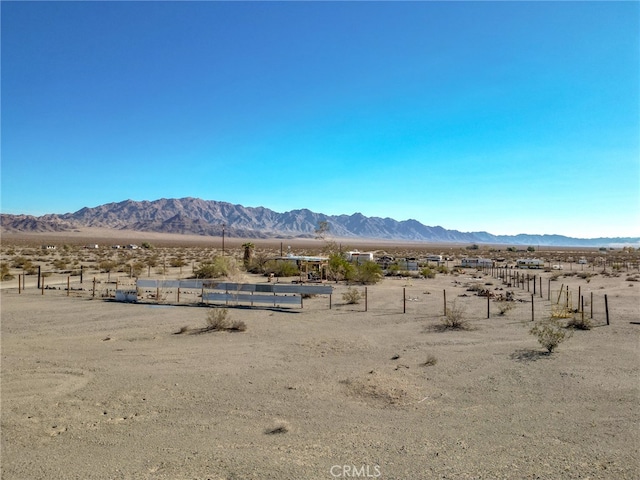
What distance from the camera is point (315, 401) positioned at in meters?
8.88

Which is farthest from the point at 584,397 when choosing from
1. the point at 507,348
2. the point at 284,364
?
the point at 284,364

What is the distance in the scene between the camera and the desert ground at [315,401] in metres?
6.48

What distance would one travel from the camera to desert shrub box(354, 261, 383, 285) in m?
33.2

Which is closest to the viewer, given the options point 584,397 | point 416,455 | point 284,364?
point 416,455

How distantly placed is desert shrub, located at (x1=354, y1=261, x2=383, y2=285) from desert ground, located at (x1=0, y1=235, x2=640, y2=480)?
16.2 meters

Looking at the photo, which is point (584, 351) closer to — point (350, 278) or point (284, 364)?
point (284, 364)

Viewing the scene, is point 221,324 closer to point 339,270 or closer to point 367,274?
Result: point 367,274

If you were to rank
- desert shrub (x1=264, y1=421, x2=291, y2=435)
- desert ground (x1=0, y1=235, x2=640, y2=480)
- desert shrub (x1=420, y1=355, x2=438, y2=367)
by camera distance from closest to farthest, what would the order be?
desert ground (x1=0, y1=235, x2=640, y2=480) < desert shrub (x1=264, y1=421, x2=291, y2=435) < desert shrub (x1=420, y1=355, x2=438, y2=367)

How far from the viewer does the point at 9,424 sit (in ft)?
25.1

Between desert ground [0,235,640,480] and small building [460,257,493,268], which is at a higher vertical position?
small building [460,257,493,268]

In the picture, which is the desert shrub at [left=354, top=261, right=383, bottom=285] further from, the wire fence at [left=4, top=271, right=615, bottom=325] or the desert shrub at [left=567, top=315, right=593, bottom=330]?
the desert shrub at [left=567, top=315, right=593, bottom=330]

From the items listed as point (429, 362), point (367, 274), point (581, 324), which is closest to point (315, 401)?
A: point (429, 362)

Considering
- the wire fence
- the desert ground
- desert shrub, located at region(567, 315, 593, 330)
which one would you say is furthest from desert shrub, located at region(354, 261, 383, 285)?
desert shrub, located at region(567, 315, 593, 330)

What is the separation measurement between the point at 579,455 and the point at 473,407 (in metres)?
2.11
